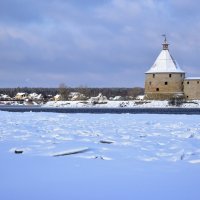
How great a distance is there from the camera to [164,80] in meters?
56.1

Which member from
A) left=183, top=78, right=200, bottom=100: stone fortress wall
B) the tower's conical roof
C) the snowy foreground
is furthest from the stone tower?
the snowy foreground

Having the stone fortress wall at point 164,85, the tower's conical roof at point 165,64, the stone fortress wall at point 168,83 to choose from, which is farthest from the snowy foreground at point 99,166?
the tower's conical roof at point 165,64

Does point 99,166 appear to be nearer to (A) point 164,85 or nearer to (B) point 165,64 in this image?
(A) point 164,85

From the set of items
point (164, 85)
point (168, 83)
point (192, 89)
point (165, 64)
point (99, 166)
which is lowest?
point (99, 166)

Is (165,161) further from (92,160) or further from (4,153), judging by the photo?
(4,153)

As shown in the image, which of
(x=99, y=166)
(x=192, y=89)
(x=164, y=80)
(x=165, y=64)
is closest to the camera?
(x=99, y=166)

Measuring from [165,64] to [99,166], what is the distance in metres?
51.0

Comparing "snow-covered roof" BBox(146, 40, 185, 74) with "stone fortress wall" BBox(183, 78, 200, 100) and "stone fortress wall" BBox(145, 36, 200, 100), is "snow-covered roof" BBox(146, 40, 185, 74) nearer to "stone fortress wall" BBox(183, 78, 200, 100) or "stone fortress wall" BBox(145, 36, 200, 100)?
"stone fortress wall" BBox(145, 36, 200, 100)

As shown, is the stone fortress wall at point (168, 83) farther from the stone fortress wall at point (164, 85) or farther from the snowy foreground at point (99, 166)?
the snowy foreground at point (99, 166)

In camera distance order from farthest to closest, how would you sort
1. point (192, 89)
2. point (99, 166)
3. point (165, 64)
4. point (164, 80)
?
point (165, 64)
point (192, 89)
point (164, 80)
point (99, 166)

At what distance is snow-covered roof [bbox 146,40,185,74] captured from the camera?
5681 cm

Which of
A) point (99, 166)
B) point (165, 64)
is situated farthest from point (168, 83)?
point (99, 166)

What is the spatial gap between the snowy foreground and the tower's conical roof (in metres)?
46.0

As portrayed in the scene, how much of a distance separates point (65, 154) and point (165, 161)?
1.81m
